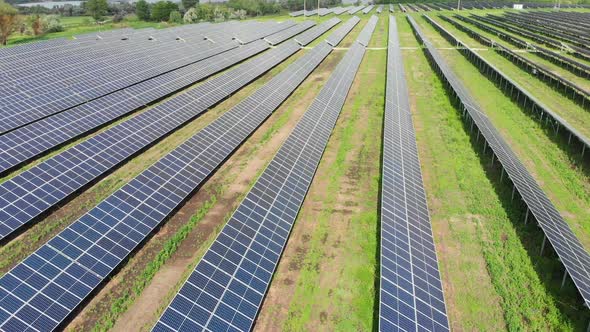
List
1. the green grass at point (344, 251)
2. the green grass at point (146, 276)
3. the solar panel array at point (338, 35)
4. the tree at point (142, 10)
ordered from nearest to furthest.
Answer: the green grass at point (146, 276), the green grass at point (344, 251), the solar panel array at point (338, 35), the tree at point (142, 10)

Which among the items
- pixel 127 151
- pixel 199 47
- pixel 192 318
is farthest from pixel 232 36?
pixel 192 318

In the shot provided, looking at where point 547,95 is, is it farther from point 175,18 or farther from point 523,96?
point 175,18

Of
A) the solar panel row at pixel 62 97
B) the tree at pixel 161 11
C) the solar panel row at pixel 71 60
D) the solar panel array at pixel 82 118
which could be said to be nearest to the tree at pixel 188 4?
the tree at pixel 161 11

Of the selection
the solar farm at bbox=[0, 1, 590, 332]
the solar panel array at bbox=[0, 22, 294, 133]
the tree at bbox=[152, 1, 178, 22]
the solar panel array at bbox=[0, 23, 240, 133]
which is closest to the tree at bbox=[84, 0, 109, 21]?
the tree at bbox=[152, 1, 178, 22]

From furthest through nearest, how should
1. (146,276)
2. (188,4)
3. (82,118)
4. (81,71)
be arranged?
(188,4), (81,71), (82,118), (146,276)

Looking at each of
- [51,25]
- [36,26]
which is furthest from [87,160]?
[51,25]

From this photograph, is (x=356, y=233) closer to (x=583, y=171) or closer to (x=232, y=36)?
(x=583, y=171)

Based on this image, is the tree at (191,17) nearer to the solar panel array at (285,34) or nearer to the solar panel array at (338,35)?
the solar panel array at (285,34)

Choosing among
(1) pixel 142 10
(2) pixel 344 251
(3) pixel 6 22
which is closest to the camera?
(2) pixel 344 251
